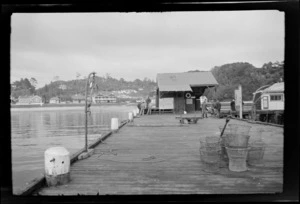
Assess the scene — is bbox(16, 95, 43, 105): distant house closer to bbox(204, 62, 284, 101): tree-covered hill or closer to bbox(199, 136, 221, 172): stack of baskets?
bbox(204, 62, 284, 101): tree-covered hill

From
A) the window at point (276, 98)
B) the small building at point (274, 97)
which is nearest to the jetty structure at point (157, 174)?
the small building at point (274, 97)

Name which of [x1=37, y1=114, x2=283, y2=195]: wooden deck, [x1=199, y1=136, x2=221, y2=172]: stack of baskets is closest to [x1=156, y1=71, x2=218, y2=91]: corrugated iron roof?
[x1=37, y1=114, x2=283, y2=195]: wooden deck

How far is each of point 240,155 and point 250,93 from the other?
150ft

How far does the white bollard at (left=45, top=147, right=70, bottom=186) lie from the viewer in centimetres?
451

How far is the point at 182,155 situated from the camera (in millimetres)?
7234

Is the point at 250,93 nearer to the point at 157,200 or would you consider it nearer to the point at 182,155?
the point at 182,155

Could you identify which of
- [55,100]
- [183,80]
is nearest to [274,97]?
[183,80]

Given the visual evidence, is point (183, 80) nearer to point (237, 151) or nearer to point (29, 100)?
point (237, 151)

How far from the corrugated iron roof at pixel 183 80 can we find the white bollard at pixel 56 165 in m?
21.7

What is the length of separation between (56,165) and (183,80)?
25.0 metres

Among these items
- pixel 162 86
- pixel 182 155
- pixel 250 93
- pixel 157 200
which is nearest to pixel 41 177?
pixel 157 200

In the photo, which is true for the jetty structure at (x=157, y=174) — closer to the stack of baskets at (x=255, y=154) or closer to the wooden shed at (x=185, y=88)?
the stack of baskets at (x=255, y=154)

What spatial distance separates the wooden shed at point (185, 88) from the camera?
27.4 meters

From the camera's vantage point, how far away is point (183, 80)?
28.7 m
